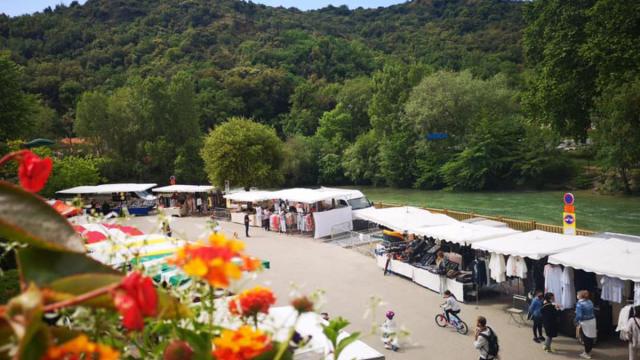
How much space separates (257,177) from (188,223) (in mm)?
7461

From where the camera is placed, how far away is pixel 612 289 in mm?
10344

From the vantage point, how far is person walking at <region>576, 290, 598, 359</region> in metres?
9.85

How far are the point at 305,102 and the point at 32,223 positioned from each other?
7811 centimetres

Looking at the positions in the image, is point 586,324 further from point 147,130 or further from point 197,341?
point 147,130

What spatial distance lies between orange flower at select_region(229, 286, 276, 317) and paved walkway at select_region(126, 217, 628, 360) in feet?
12.4

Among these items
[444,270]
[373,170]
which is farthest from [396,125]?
[444,270]

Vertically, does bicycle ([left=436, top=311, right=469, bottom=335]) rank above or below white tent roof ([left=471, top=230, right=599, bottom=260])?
below

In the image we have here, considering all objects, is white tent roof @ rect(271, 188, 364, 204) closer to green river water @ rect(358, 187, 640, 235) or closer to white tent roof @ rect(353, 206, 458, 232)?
white tent roof @ rect(353, 206, 458, 232)

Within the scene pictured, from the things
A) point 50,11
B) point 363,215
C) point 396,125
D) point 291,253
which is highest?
point 50,11

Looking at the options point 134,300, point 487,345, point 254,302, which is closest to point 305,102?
point 487,345

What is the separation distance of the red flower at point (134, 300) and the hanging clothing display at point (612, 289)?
37.6 feet

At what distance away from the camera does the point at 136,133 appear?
49656mm

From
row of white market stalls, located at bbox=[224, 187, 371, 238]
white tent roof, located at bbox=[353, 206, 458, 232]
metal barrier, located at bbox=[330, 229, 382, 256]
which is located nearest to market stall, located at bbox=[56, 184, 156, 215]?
row of white market stalls, located at bbox=[224, 187, 371, 238]

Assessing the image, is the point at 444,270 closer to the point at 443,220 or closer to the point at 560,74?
the point at 443,220
